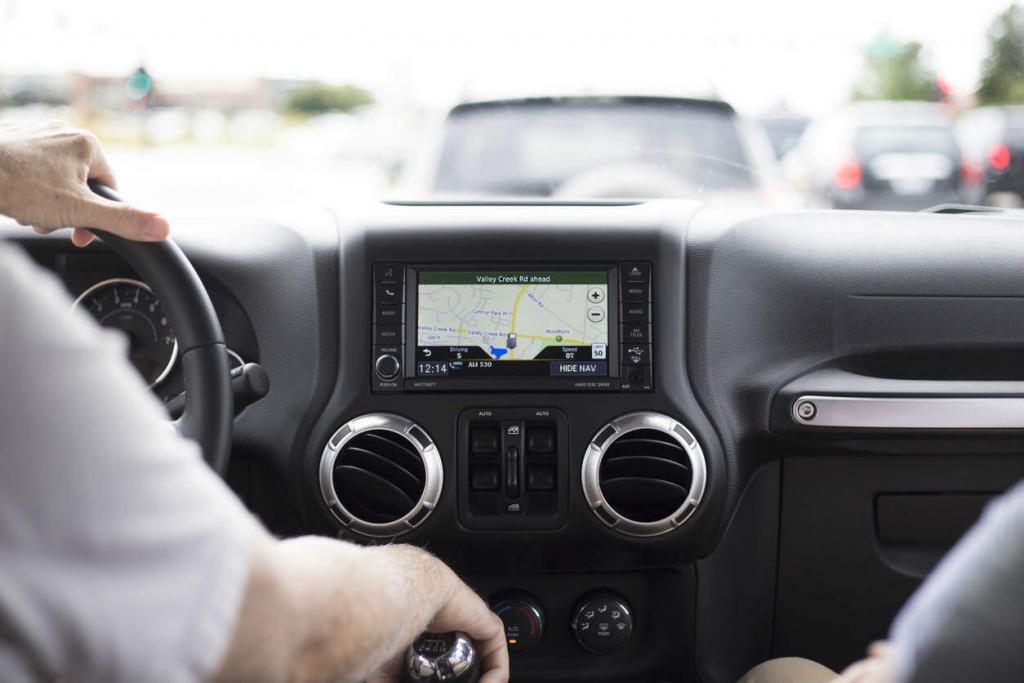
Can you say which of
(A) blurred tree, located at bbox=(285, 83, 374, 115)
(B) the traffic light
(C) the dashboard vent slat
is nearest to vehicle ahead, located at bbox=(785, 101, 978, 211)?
(B) the traffic light

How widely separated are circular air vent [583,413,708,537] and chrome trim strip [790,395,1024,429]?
0.24 m

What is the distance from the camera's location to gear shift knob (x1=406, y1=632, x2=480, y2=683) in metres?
1.78

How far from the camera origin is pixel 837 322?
2035 mm

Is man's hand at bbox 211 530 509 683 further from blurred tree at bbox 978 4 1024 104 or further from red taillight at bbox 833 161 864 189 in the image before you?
red taillight at bbox 833 161 864 189

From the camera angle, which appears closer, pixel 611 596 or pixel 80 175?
pixel 80 175

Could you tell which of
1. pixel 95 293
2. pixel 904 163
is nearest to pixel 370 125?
pixel 904 163

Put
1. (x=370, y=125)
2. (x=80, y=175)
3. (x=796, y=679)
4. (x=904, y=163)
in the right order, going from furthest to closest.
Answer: (x=370, y=125), (x=904, y=163), (x=796, y=679), (x=80, y=175)

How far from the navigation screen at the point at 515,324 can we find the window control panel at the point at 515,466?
0.08 meters

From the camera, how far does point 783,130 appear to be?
66.2ft

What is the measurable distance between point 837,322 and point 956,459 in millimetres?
357

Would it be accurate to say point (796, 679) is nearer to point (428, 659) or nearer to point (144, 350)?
point (428, 659)

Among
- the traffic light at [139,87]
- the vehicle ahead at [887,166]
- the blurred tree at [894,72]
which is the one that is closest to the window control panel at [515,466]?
the traffic light at [139,87]

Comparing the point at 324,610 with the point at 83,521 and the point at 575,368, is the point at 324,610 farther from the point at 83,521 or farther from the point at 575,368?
the point at 575,368

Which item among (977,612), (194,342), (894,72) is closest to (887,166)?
(194,342)
